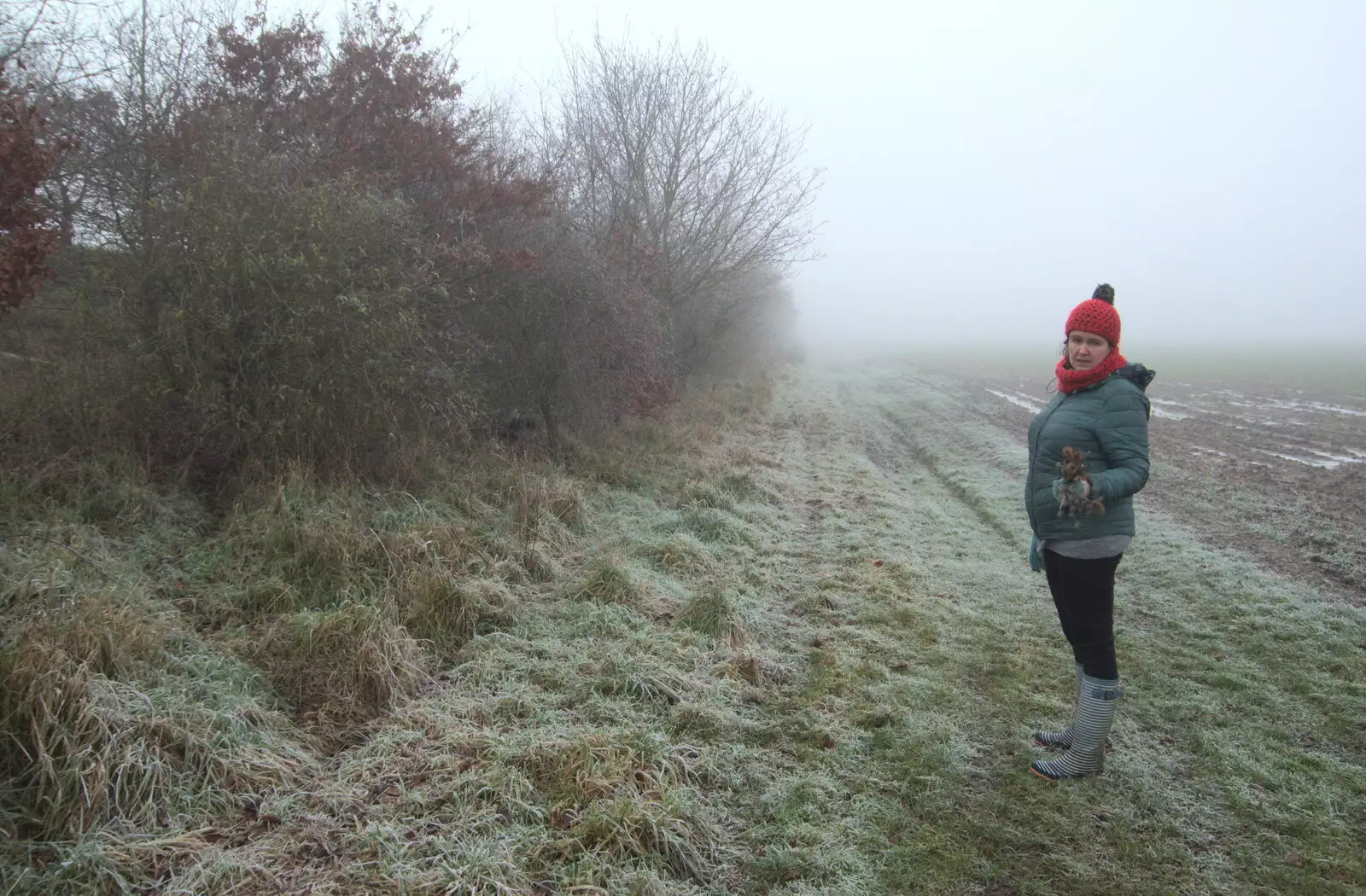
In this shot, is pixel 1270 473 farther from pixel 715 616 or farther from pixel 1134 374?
pixel 715 616

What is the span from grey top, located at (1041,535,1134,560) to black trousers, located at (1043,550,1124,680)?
2cm

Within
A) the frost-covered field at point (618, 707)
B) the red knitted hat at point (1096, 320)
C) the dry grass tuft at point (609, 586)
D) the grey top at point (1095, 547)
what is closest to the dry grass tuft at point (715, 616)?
the frost-covered field at point (618, 707)

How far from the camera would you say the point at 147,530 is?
17.0ft

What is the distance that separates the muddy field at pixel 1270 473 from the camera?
744 cm

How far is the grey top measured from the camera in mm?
3441

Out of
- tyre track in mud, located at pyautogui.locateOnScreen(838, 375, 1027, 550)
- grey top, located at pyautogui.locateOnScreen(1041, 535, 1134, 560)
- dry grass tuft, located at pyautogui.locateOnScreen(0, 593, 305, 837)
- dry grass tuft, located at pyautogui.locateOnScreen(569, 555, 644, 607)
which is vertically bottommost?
tyre track in mud, located at pyautogui.locateOnScreen(838, 375, 1027, 550)

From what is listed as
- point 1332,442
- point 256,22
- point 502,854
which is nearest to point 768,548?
point 502,854

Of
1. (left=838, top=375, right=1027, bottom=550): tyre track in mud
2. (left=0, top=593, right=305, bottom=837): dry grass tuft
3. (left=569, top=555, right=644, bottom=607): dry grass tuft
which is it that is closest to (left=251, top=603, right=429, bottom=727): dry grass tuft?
(left=0, top=593, right=305, bottom=837): dry grass tuft

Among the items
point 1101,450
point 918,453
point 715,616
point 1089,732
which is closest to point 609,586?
point 715,616

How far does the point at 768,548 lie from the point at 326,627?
4.50 m

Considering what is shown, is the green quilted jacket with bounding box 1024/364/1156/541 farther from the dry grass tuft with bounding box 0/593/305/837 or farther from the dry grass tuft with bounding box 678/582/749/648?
the dry grass tuft with bounding box 0/593/305/837

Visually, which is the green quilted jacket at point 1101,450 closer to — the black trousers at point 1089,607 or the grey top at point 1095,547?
the grey top at point 1095,547

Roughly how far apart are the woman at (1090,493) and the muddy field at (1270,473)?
4197 millimetres

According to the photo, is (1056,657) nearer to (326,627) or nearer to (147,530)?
(326,627)
